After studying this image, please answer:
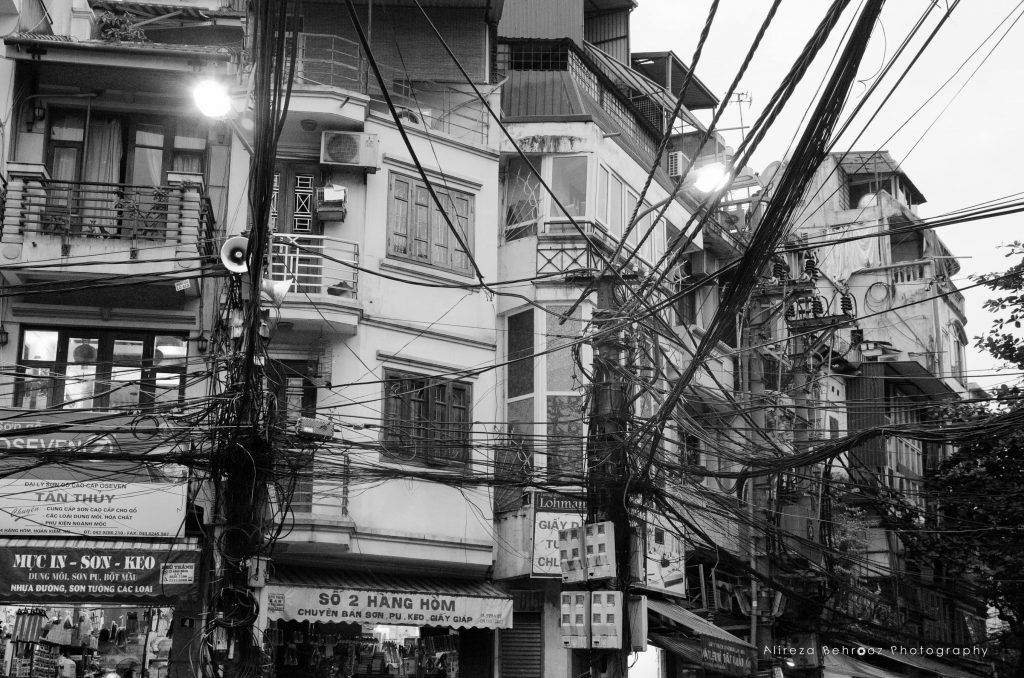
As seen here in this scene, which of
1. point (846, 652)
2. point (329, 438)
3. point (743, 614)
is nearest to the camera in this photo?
point (329, 438)

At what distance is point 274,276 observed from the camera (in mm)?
20359

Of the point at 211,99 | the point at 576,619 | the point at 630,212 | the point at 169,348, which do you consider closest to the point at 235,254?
the point at 211,99

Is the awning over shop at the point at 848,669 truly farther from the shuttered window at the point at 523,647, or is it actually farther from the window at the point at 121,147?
the window at the point at 121,147

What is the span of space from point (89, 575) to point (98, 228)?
5.83 meters

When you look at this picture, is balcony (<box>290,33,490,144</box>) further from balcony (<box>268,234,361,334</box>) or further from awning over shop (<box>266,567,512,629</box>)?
awning over shop (<box>266,567,512,629</box>)

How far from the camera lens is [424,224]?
2178 centimetres

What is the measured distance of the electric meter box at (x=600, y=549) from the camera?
13688 millimetres

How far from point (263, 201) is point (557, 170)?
12.9m

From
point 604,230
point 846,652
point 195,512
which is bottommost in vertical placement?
point 846,652

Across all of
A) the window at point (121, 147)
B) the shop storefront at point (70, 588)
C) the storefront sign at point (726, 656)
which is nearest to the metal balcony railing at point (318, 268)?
the window at point (121, 147)

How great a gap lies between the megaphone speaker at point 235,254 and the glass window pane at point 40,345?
8.02 m

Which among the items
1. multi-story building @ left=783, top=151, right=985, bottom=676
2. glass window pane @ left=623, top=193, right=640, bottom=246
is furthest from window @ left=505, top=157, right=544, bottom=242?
multi-story building @ left=783, top=151, right=985, bottom=676

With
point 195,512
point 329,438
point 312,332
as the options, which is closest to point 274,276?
point 312,332

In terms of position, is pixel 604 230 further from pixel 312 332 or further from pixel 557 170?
pixel 312 332
